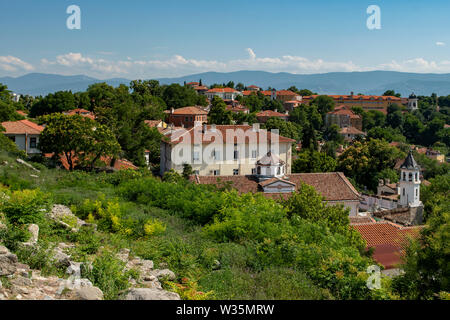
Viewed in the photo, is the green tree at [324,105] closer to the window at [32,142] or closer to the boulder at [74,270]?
the window at [32,142]

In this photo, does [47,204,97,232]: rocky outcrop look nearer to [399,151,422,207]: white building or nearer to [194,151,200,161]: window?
[194,151,200,161]: window

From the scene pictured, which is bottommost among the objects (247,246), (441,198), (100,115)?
(441,198)

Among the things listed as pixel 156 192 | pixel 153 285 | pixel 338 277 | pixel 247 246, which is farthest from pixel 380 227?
pixel 153 285

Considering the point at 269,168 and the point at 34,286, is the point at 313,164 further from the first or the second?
the point at 34,286

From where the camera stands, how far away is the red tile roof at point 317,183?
3106 cm

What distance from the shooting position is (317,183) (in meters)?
32.3

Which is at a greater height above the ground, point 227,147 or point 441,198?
point 227,147

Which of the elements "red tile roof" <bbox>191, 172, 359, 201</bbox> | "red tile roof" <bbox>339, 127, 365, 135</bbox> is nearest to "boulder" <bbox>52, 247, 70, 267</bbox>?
"red tile roof" <bbox>191, 172, 359, 201</bbox>

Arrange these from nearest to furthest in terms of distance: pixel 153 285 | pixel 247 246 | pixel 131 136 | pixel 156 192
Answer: pixel 153 285 < pixel 247 246 < pixel 156 192 < pixel 131 136

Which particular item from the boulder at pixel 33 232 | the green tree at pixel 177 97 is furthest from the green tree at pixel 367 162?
the boulder at pixel 33 232

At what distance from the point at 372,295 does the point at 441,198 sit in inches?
1219

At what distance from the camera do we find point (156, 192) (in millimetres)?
16297

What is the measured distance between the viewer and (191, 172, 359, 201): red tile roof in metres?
31.1
